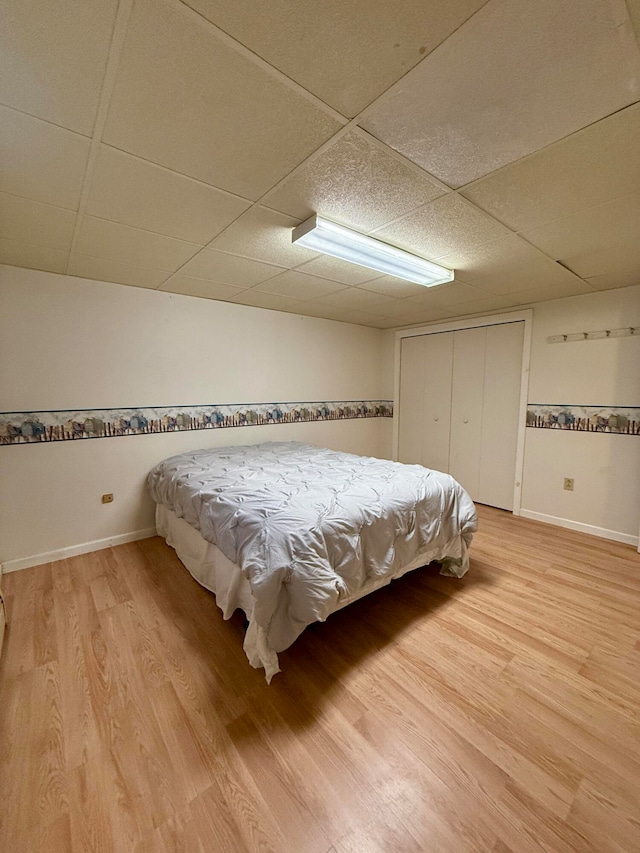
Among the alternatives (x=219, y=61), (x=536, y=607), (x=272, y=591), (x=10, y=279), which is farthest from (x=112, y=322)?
(x=536, y=607)

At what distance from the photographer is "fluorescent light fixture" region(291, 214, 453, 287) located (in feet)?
6.07

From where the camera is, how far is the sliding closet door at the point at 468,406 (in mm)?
3973

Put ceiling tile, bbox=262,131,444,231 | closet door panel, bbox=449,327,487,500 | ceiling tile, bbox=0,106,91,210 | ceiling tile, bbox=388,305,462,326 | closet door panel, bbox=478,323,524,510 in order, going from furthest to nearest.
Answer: closet door panel, bbox=449,327,487,500 < ceiling tile, bbox=388,305,462,326 < closet door panel, bbox=478,323,524,510 < ceiling tile, bbox=262,131,444,231 < ceiling tile, bbox=0,106,91,210

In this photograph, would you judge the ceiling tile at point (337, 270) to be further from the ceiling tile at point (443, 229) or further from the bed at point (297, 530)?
the bed at point (297, 530)

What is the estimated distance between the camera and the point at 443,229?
190 centimetres

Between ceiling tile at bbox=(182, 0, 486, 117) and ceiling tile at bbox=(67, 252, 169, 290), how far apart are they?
197 centimetres

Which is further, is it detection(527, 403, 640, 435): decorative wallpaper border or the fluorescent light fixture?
detection(527, 403, 640, 435): decorative wallpaper border

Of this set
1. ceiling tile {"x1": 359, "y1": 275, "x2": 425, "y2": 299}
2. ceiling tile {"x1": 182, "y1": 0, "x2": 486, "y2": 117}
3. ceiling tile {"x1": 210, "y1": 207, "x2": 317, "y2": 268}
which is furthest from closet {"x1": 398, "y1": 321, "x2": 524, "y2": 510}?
ceiling tile {"x1": 182, "y1": 0, "x2": 486, "y2": 117}

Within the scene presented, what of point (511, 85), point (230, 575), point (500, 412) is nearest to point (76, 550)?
point (230, 575)

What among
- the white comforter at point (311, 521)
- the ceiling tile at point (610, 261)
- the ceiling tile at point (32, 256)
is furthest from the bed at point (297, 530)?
the ceiling tile at point (610, 261)

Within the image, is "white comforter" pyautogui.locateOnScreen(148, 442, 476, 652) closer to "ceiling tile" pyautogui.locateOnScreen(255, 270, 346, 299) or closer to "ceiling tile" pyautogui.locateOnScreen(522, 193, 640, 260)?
"ceiling tile" pyautogui.locateOnScreen(255, 270, 346, 299)

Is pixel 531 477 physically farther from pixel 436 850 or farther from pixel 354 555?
pixel 436 850

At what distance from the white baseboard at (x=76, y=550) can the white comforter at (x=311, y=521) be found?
408 mm

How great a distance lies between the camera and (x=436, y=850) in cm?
99
